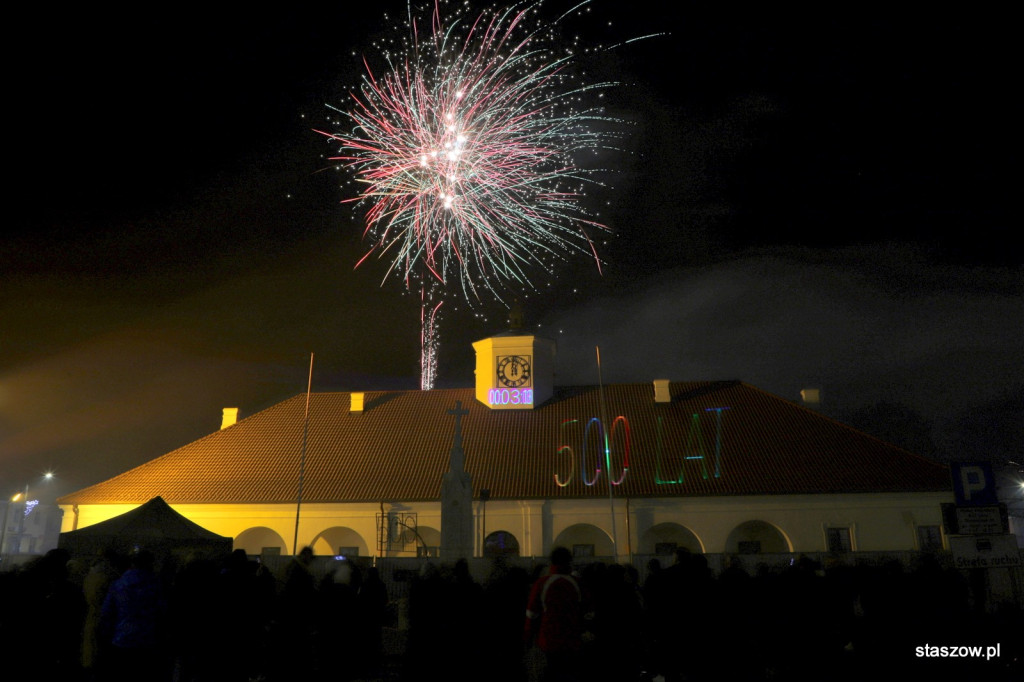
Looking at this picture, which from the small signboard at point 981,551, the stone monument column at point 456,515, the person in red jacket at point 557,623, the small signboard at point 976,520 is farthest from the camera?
the stone monument column at point 456,515

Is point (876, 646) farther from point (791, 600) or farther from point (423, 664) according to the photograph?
point (423, 664)

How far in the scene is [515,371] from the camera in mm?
40781

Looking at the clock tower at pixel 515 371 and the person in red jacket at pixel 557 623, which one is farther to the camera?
the clock tower at pixel 515 371

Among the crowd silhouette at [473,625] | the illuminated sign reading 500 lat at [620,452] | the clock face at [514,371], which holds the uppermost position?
the clock face at [514,371]

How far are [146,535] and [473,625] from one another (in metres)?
14.3

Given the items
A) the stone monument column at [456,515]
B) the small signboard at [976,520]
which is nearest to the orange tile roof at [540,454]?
the stone monument column at [456,515]

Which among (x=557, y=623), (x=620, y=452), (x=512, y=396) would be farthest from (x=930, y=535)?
(x=557, y=623)

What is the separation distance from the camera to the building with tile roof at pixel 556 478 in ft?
106

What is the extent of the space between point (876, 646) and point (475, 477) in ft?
90.9

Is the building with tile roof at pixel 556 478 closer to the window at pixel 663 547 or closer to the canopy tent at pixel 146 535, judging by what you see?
the window at pixel 663 547

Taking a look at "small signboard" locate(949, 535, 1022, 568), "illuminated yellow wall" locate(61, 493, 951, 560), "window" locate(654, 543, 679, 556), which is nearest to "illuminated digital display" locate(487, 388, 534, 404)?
"illuminated yellow wall" locate(61, 493, 951, 560)

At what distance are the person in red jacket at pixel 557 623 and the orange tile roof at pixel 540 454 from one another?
85.5 feet

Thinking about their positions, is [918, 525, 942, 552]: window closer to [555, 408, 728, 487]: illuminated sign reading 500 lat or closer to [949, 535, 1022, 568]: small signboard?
[555, 408, 728, 487]: illuminated sign reading 500 lat

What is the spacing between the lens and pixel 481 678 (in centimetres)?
766
